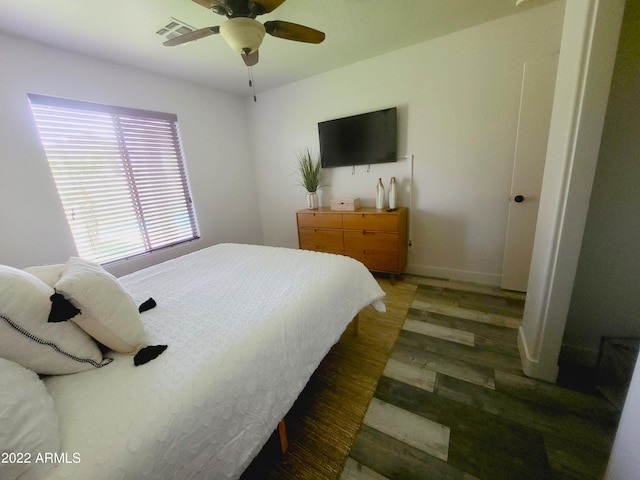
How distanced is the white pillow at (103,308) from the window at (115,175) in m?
1.66

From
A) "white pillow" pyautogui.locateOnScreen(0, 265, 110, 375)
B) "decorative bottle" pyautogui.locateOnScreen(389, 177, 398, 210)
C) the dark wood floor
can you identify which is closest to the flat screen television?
"decorative bottle" pyautogui.locateOnScreen(389, 177, 398, 210)

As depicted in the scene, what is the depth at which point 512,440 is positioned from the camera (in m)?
1.12

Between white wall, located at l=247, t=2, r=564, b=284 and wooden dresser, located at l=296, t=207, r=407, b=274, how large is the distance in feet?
1.27

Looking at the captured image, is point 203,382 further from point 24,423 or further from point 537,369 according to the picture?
point 537,369

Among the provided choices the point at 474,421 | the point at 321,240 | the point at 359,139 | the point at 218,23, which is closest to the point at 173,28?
the point at 218,23

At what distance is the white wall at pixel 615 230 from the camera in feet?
3.82

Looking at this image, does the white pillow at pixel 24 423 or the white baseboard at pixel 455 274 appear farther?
the white baseboard at pixel 455 274

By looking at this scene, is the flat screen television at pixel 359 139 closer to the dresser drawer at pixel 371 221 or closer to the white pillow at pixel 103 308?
the dresser drawer at pixel 371 221

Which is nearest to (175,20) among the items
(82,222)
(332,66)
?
(332,66)

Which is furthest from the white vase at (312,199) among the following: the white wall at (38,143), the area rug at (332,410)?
the area rug at (332,410)

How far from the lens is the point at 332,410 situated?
1323 mm

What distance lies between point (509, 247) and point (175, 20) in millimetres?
3395

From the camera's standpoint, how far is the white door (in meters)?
1.98

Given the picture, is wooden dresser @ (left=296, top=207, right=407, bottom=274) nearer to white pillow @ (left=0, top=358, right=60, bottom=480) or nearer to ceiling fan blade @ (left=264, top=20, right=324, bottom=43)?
ceiling fan blade @ (left=264, top=20, right=324, bottom=43)
